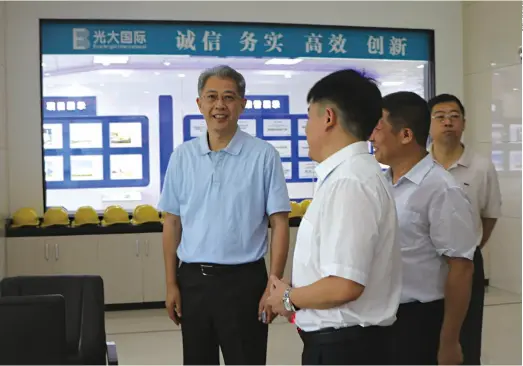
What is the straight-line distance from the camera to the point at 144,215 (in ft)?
19.5

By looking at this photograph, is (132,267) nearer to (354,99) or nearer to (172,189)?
(172,189)

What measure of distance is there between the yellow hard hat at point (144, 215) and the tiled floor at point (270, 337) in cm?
82

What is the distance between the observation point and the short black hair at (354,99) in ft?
5.79

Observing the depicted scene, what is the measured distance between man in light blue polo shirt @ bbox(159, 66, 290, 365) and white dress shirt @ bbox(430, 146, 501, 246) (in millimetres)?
1176

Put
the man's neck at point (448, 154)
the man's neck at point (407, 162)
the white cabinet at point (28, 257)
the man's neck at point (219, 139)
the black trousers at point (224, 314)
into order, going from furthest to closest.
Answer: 1. the white cabinet at point (28, 257)
2. the man's neck at point (448, 154)
3. the man's neck at point (219, 139)
4. the black trousers at point (224, 314)
5. the man's neck at point (407, 162)

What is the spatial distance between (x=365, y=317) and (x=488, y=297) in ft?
16.3

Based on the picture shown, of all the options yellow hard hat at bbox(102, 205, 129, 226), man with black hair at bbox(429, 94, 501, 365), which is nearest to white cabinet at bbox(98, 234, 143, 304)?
yellow hard hat at bbox(102, 205, 129, 226)

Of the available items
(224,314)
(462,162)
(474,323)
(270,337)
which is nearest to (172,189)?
(224,314)

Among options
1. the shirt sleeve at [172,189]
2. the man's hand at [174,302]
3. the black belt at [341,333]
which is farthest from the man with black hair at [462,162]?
the black belt at [341,333]

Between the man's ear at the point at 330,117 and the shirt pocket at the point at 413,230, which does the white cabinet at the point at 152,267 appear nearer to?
the shirt pocket at the point at 413,230

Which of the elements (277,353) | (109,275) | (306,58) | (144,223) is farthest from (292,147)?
(277,353)

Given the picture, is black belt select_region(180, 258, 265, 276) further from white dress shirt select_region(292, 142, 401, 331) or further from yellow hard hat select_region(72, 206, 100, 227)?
yellow hard hat select_region(72, 206, 100, 227)

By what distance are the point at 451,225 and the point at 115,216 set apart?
4.25 m

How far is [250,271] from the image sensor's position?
2701 mm
